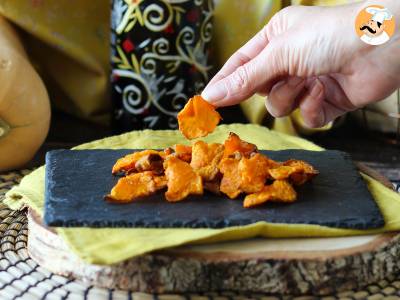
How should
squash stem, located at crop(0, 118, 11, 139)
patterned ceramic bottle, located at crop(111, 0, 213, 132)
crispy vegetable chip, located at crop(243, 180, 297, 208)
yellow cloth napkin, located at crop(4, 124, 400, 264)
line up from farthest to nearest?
patterned ceramic bottle, located at crop(111, 0, 213, 132)
squash stem, located at crop(0, 118, 11, 139)
crispy vegetable chip, located at crop(243, 180, 297, 208)
yellow cloth napkin, located at crop(4, 124, 400, 264)

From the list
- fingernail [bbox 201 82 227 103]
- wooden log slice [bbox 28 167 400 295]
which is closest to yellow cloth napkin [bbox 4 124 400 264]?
wooden log slice [bbox 28 167 400 295]

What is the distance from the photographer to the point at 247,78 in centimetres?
137

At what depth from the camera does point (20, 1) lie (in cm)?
204

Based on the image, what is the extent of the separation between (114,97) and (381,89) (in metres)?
0.86

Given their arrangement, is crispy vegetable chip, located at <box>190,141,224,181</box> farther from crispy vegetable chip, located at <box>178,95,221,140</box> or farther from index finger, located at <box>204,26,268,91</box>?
index finger, located at <box>204,26,268,91</box>

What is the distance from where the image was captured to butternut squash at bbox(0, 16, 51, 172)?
169 cm

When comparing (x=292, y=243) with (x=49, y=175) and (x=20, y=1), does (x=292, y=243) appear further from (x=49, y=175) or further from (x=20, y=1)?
(x=20, y=1)

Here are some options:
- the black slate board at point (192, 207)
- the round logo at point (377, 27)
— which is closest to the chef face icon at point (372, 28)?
the round logo at point (377, 27)

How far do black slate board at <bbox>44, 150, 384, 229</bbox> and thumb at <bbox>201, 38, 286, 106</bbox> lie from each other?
0.21 m

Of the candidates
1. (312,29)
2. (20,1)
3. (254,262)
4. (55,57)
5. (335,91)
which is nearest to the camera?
(254,262)

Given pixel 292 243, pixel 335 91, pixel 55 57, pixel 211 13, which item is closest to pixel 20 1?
pixel 55 57

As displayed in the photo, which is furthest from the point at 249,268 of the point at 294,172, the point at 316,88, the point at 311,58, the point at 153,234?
the point at 316,88

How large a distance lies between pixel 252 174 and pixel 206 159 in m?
0.10

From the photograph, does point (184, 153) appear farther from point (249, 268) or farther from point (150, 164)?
point (249, 268)
